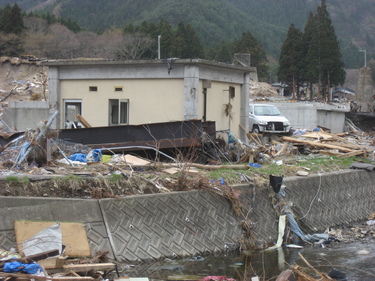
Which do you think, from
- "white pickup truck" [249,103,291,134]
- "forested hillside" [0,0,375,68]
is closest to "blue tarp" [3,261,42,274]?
"white pickup truck" [249,103,291,134]

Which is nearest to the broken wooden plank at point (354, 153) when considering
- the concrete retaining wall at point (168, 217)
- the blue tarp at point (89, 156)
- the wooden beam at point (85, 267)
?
the concrete retaining wall at point (168, 217)

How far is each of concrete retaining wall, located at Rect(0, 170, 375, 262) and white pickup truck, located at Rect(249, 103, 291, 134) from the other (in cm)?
1137

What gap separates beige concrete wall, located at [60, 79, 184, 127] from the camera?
688 inches

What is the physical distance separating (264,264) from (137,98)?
339 inches

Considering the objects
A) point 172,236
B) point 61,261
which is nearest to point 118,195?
point 172,236

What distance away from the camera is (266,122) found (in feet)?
86.7

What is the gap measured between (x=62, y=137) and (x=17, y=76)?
42.8 meters

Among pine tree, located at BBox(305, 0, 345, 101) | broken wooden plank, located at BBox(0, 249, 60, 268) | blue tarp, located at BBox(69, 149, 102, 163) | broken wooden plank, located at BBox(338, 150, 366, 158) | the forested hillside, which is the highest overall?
the forested hillside

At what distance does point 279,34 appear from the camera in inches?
5315

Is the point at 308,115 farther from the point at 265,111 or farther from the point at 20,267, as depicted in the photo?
the point at 20,267

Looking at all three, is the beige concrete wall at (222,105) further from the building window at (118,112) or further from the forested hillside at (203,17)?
the forested hillside at (203,17)

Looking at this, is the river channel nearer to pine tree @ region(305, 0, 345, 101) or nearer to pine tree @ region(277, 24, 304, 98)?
pine tree @ region(305, 0, 345, 101)

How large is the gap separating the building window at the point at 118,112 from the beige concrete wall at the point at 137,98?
138 millimetres

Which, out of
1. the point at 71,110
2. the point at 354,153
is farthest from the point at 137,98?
the point at 354,153
